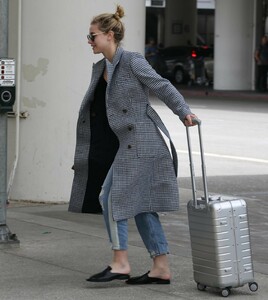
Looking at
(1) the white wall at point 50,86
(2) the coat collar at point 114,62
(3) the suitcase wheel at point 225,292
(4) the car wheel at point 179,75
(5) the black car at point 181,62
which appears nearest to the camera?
(3) the suitcase wheel at point 225,292

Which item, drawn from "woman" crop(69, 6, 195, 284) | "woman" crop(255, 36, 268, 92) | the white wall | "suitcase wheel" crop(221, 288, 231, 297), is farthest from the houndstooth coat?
"woman" crop(255, 36, 268, 92)

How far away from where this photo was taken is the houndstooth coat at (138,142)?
23.2 feet

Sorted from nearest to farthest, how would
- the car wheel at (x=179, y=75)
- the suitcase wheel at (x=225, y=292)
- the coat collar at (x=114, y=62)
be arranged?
the suitcase wheel at (x=225, y=292)
the coat collar at (x=114, y=62)
the car wheel at (x=179, y=75)

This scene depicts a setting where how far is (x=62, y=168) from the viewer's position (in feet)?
36.5

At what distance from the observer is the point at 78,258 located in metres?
8.27

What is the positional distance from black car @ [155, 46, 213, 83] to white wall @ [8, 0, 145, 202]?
3009 cm

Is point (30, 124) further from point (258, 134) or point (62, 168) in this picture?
point (258, 134)

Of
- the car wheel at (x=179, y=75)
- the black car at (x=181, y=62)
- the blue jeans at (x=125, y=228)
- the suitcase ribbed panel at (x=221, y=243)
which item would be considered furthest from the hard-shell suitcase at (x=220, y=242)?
the car wheel at (x=179, y=75)

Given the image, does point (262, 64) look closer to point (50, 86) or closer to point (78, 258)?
point (50, 86)

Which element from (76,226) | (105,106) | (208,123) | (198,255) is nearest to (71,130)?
(76,226)

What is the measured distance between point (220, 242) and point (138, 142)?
90 cm

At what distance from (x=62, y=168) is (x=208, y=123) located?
1179cm

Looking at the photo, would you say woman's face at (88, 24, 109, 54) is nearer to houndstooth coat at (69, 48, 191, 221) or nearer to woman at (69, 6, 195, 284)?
woman at (69, 6, 195, 284)

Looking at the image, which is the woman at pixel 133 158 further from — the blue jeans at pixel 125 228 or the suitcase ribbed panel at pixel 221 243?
the suitcase ribbed panel at pixel 221 243
